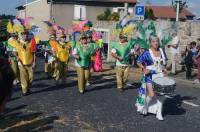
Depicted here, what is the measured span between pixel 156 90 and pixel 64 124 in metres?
1.95

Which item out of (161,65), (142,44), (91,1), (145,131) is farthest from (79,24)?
(91,1)

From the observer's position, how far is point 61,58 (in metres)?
16.4

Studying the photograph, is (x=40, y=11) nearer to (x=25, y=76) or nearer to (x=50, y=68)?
(x=50, y=68)

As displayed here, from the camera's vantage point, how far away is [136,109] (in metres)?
12.1

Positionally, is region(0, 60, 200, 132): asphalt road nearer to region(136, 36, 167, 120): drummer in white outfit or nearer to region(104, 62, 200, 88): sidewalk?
region(136, 36, 167, 120): drummer in white outfit

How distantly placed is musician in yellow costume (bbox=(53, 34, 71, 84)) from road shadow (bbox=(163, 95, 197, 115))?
366cm

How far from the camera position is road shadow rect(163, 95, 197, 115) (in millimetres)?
12070

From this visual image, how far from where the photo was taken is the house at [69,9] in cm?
4828

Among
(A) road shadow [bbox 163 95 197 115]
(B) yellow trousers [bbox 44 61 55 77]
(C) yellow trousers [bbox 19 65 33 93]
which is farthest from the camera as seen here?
(B) yellow trousers [bbox 44 61 55 77]

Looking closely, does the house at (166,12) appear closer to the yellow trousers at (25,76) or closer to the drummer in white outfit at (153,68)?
the yellow trousers at (25,76)

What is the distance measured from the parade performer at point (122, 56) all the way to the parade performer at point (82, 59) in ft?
2.31

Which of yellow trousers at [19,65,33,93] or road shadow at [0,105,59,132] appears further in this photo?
yellow trousers at [19,65,33,93]

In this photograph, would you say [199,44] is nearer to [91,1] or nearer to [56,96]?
[56,96]

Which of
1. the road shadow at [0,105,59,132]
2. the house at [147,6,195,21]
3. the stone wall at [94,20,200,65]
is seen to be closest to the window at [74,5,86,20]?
the house at [147,6,195,21]
